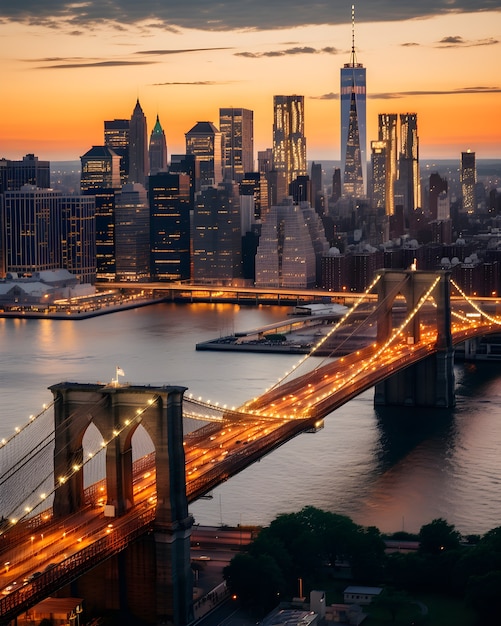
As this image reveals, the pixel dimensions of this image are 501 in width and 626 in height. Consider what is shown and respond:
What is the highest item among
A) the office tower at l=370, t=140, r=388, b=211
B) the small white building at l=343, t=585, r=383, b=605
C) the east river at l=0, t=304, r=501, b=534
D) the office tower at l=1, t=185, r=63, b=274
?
the office tower at l=370, t=140, r=388, b=211

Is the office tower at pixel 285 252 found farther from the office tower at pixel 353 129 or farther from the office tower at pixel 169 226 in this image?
the office tower at pixel 353 129

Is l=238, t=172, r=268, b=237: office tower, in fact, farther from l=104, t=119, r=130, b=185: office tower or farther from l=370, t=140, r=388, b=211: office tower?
l=370, t=140, r=388, b=211: office tower

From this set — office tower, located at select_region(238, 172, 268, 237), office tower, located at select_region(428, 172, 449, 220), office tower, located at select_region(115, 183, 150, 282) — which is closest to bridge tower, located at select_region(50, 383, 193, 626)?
office tower, located at select_region(115, 183, 150, 282)

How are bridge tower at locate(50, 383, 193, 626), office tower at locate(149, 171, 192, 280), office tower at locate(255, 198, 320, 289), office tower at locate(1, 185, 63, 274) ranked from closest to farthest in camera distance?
1. bridge tower at locate(50, 383, 193, 626)
2. office tower at locate(255, 198, 320, 289)
3. office tower at locate(1, 185, 63, 274)
4. office tower at locate(149, 171, 192, 280)

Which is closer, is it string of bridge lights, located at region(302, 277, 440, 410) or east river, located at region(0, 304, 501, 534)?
east river, located at region(0, 304, 501, 534)

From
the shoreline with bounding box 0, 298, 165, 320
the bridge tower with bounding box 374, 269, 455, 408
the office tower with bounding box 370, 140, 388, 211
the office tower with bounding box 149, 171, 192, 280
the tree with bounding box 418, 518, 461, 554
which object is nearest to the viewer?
the tree with bounding box 418, 518, 461, 554

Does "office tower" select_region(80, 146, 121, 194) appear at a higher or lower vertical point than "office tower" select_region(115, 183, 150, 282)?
higher

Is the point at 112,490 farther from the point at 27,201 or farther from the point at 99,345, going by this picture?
the point at 27,201

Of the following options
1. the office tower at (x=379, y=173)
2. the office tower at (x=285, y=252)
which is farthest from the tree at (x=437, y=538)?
the office tower at (x=379, y=173)
